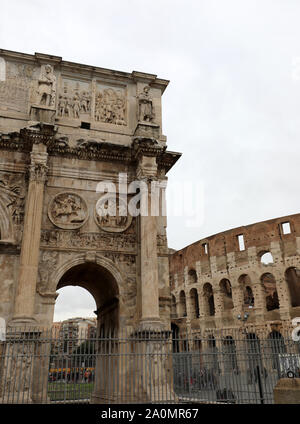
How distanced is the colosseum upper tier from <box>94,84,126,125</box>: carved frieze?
18.0 m

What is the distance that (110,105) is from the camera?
13430 mm

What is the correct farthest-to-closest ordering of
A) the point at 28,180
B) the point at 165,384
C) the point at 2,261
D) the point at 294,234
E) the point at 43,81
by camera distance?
the point at 294,234 < the point at 43,81 < the point at 28,180 < the point at 2,261 < the point at 165,384

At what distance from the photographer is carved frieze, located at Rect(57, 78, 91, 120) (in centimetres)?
1279

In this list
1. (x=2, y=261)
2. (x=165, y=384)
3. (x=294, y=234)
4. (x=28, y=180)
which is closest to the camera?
(x=165, y=384)

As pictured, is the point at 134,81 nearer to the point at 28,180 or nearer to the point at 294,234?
the point at 28,180

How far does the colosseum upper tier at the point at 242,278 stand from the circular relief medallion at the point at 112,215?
670 inches

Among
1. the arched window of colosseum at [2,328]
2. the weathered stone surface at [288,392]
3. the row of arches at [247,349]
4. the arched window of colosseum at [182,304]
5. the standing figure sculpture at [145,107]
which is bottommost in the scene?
the weathered stone surface at [288,392]

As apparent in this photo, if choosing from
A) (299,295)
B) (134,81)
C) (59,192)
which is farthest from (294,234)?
(59,192)

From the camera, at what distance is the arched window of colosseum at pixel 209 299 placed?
32466 mm

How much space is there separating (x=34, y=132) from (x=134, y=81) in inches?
175

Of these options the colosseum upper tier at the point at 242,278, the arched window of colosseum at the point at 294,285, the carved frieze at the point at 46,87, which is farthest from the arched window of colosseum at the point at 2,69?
the arched window of colosseum at the point at 294,285

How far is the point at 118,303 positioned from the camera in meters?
11.3

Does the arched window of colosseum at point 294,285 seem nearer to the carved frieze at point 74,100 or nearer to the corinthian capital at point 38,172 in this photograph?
the carved frieze at point 74,100

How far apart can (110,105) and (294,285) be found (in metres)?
23.0
